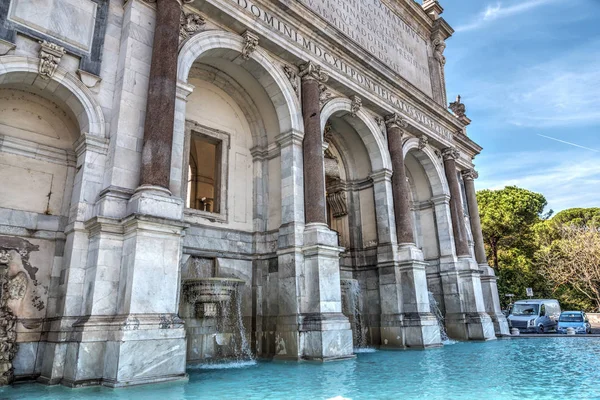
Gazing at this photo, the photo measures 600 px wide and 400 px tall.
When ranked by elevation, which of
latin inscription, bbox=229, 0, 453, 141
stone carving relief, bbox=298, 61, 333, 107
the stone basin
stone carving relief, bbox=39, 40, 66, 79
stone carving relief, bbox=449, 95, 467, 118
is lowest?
the stone basin

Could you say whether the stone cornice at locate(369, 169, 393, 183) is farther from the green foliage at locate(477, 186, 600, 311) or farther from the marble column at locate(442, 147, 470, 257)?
the green foliage at locate(477, 186, 600, 311)

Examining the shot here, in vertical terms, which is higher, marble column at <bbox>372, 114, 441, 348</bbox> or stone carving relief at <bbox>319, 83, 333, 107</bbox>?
stone carving relief at <bbox>319, 83, 333, 107</bbox>

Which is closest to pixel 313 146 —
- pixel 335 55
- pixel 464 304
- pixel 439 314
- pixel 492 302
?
pixel 335 55

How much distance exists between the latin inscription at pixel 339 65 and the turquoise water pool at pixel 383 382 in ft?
30.5

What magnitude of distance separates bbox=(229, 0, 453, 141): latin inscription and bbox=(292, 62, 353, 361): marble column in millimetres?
2450

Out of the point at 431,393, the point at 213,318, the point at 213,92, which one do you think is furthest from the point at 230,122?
the point at 431,393

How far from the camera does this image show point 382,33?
17.8 meters

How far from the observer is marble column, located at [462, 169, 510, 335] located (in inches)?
757

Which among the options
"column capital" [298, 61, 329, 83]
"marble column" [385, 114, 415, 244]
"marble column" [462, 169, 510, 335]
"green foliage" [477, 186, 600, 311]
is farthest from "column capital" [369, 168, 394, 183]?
"green foliage" [477, 186, 600, 311]

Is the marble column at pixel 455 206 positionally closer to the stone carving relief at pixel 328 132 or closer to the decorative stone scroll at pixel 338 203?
the decorative stone scroll at pixel 338 203

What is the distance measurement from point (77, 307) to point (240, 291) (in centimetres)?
455

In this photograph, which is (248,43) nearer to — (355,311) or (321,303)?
(321,303)

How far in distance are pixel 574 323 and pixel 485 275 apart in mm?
7167

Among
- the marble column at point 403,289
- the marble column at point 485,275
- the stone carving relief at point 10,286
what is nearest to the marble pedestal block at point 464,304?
the marble column at point 485,275
